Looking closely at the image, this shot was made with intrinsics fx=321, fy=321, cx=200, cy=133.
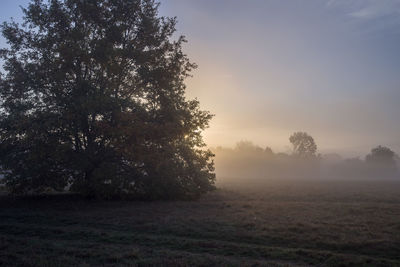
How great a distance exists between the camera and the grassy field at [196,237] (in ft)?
31.8

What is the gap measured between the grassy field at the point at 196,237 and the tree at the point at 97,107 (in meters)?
4.40

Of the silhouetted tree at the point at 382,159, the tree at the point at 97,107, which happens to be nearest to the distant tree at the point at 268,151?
the silhouetted tree at the point at 382,159

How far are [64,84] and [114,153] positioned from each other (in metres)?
6.22

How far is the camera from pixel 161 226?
1423 cm

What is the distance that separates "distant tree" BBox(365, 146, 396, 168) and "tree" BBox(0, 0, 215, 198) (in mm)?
131905

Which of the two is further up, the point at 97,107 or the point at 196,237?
the point at 97,107

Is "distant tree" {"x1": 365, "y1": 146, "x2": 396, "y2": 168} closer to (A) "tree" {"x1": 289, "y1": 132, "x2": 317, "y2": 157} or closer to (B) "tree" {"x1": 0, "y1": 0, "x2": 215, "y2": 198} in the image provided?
(A) "tree" {"x1": 289, "y1": 132, "x2": 317, "y2": 157}

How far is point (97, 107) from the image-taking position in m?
21.9

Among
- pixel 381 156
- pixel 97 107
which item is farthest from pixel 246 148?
pixel 97 107

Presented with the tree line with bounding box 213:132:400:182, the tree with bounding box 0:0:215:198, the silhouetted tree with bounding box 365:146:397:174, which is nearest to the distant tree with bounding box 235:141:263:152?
the tree line with bounding box 213:132:400:182

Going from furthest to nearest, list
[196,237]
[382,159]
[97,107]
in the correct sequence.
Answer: [382,159], [97,107], [196,237]

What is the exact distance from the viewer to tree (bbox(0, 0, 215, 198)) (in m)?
22.2

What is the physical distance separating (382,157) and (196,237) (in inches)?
5714

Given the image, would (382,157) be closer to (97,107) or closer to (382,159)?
(382,159)
